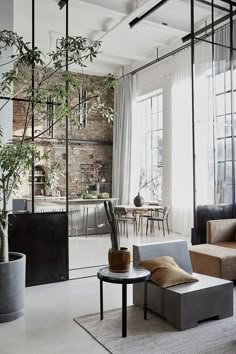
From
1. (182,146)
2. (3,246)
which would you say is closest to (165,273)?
(3,246)

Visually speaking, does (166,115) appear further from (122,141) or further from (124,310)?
(124,310)

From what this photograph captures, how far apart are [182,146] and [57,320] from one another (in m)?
6.17

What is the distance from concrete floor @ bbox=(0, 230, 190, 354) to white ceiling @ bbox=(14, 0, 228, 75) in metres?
5.10

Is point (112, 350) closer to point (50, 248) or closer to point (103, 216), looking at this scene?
point (50, 248)

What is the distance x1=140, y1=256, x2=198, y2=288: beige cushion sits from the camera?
3.12m

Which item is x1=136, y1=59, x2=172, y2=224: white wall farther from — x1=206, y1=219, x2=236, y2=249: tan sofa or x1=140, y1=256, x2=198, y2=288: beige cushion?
x1=140, y1=256, x2=198, y2=288: beige cushion

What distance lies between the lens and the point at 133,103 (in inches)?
421

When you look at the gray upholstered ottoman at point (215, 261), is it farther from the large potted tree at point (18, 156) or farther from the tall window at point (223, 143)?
the large potted tree at point (18, 156)

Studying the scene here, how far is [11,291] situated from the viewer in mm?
3273

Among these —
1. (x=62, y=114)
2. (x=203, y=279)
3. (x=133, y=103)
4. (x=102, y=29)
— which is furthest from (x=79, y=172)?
(x=203, y=279)

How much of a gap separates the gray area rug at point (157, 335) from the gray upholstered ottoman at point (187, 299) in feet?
0.23

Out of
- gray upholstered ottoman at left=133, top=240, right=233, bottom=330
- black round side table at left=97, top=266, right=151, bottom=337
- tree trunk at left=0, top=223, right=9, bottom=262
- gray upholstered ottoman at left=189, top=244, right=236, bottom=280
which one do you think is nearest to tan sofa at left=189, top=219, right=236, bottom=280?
gray upholstered ottoman at left=189, top=244, right=236, bottom=280

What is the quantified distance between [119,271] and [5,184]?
A: 1.42 metres

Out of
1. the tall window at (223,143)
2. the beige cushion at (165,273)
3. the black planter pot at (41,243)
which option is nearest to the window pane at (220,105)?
the tall window at (223,143)
